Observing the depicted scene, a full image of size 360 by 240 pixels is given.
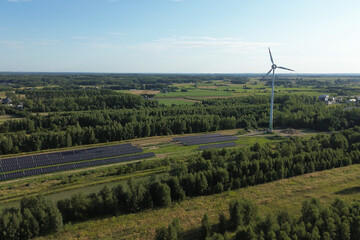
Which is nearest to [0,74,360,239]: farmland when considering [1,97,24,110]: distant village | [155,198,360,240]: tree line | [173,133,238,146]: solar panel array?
[173,133,238,146]: solar panel array

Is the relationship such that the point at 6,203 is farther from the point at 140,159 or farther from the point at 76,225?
the point at 140,159

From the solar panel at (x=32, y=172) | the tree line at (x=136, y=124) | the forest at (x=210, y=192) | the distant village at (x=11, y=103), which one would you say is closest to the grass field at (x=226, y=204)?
the forest at (x=210, y=192)

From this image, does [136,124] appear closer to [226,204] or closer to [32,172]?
[32,172]

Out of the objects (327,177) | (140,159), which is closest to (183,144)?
(140,159)

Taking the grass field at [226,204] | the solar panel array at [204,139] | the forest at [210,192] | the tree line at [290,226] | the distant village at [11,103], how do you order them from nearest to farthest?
the tree line at [290,226] → the forest at [210,192] → the grass field at [226,204] → the solar panel array at [204,139] → the distant village at [11,103]

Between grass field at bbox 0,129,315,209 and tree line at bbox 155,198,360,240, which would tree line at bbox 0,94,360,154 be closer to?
grass field at bbox 0,129,315,209

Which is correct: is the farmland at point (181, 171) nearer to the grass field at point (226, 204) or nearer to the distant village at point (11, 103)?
the grass field at point (226, 204)
